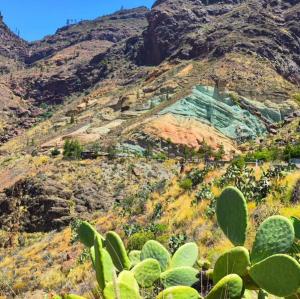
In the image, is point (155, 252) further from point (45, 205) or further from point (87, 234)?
point (45, 205)

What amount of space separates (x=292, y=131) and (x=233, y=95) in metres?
14.8

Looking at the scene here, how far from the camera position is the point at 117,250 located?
3.79 metres

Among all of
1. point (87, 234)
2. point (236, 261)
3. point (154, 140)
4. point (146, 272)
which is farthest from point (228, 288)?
point (154, 140)

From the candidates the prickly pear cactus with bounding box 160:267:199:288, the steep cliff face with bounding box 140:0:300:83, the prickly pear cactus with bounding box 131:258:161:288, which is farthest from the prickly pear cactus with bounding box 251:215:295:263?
the steep cliff face with bounding box 140:0:300:83

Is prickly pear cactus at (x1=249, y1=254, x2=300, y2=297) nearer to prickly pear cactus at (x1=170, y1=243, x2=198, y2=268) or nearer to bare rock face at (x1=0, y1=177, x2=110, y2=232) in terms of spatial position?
prickly pear cactus at (x1=170, y1=243, x2=198, y2=268)

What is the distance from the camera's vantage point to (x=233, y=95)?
73.6 meters

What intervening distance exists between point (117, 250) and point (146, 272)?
0.30m

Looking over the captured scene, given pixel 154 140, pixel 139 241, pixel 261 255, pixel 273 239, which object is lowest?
pixel 261 255

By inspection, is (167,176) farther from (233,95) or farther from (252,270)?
(252,270)

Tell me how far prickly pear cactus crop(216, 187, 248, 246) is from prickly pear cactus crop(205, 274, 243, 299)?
19.0 inches

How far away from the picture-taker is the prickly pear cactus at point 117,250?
372cm

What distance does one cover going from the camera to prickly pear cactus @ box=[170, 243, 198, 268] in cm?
411

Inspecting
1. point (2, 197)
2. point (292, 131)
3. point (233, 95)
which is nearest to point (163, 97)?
point (233, 95)

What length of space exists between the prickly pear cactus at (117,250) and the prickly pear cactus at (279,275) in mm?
1062
